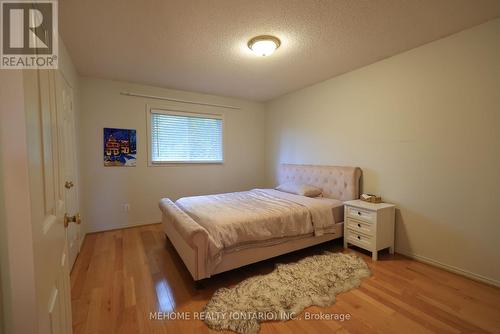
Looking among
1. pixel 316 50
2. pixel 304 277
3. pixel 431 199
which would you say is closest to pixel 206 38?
pixel 316 50

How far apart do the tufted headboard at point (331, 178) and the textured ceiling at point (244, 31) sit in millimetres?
1500

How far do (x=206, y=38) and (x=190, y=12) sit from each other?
1.33 feet

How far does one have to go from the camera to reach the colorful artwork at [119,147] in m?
3.49

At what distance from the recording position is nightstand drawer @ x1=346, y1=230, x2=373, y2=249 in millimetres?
2564

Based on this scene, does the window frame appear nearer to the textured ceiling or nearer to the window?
the window

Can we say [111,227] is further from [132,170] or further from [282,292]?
[282,292]

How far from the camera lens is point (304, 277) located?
84.5 inches

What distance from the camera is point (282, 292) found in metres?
1.90

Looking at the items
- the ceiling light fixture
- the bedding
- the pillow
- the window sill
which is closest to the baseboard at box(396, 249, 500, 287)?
the bedding

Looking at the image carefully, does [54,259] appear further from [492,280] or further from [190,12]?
[492,280]

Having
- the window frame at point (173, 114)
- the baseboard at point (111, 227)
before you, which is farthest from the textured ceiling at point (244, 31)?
the baseboard at point (111, 227)

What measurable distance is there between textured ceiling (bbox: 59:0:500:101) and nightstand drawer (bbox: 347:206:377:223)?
1.94m

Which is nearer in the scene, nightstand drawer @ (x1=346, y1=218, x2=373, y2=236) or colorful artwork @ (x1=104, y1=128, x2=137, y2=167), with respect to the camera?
nightstand drawer @ (x1=346, y1=218, x2=373, y2=236)

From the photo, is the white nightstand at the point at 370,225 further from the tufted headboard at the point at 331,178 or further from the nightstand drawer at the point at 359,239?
the tufted headboard at the point at 331,178
